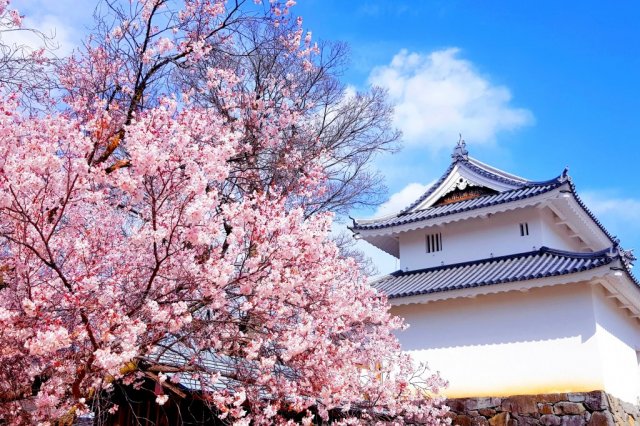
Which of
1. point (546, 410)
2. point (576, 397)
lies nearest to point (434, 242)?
point (546, 410)

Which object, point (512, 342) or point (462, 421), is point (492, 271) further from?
point (462, 421)

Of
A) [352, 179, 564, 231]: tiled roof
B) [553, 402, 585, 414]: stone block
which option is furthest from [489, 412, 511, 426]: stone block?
[352, 179, 564, 231]: tiled roof

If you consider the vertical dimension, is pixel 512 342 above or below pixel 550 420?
above

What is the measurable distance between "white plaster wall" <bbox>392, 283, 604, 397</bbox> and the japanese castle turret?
0.02 m

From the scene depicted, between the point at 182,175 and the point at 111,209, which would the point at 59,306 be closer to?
the point at 182,175

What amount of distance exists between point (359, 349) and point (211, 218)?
479 cm

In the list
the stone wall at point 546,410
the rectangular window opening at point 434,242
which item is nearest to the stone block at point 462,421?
the stone wall at point 546,410

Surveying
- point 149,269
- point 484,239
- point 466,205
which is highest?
point 466,205

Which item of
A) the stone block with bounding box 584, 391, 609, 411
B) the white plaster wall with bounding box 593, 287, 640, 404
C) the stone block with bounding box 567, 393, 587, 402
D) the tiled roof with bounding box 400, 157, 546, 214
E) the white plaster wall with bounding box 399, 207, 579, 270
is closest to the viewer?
the stone block with bounding box 584, 391, 609, 411

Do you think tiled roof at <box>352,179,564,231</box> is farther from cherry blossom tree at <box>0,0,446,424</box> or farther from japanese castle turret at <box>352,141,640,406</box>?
cherry blossom tree at <box>0,0,446,424</box>

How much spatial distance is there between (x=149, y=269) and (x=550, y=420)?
9602mm

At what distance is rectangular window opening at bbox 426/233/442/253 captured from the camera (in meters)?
16.5

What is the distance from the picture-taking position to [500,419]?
12.5m

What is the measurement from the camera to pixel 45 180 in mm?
4895
